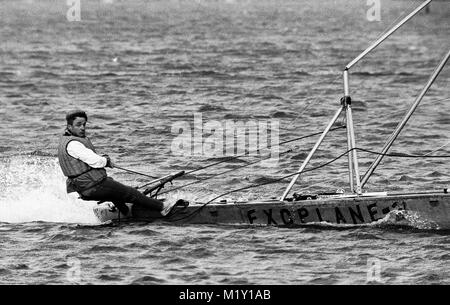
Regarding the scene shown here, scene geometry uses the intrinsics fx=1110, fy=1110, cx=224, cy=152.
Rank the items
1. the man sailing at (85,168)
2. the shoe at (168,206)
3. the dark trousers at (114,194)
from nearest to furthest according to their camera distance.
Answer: the man sailing at (85,168), the dark trousers at (114,194), the shoe at (168,206)

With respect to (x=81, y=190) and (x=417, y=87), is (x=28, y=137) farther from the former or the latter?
(x=417, y=87)

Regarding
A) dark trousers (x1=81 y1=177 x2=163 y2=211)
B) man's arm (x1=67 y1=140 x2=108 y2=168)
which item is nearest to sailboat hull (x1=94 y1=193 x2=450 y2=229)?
dark trousers (x1=81 y1=177 x2=163 y2=211)

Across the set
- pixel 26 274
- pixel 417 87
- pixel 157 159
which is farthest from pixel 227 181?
pixel 417 87

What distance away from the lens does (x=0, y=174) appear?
21.8 m

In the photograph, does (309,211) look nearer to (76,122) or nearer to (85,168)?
(85,168)

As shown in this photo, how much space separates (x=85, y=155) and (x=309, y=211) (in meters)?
3.59

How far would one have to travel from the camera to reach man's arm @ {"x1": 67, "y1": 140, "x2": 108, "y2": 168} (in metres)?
16.9

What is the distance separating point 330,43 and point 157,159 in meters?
40.9

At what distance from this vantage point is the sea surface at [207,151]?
15516 mm

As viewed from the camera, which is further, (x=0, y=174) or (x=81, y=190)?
(x=0, y=174)
